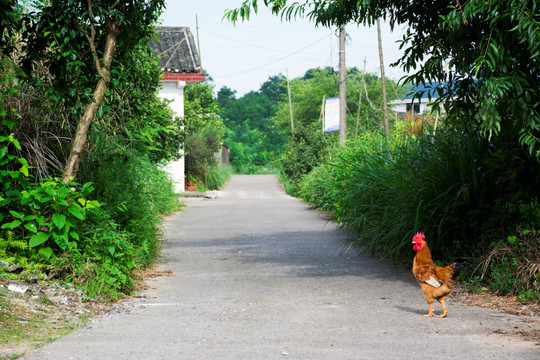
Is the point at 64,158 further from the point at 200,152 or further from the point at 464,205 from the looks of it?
the point at 200,152

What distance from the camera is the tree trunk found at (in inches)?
300

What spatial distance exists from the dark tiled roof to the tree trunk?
17.5 m

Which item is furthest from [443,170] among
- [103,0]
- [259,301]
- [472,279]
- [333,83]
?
[333,83]

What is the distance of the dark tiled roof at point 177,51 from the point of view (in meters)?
26.7

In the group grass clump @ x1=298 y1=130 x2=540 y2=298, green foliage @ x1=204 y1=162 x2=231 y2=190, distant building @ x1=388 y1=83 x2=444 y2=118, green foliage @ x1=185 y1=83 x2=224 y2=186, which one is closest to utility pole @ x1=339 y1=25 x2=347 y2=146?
distant building @ x1=388 y1=83 x2=444 y2=118

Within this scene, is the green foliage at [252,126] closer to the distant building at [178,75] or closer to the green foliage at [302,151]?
the green foliage at [302,151]

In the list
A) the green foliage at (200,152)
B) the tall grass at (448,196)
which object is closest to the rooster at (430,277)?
the tall grass at (448,196)

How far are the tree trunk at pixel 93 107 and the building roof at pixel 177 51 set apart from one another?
17.5 meters

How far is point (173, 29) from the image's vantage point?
99.2 ft

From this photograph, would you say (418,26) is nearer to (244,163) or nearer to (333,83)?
Result: (333,83)

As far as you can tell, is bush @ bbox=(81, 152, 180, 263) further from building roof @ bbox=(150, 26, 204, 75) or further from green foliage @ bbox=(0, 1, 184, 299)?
building roof @ bbox=(150, 26, 204, 75)

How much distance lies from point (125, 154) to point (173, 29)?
2261 cm

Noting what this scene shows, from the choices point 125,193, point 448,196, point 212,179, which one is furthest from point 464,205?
point 212,179

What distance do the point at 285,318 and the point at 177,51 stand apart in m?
23.5
